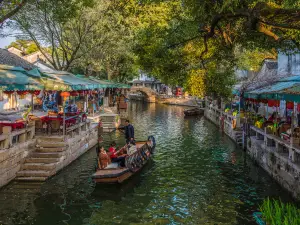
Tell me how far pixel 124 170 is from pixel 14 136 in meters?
5.30

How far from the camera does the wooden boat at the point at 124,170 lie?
44.3ft

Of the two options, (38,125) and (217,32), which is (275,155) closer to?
(217,32)

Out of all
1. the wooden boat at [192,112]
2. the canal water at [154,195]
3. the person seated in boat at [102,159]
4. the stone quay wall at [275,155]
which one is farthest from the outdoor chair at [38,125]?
the wooden boat at [192,112]

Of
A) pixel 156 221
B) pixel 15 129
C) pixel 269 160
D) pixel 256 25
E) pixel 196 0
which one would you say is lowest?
pixel 156 221

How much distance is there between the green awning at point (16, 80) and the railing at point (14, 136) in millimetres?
1807

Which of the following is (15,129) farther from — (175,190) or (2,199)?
(175,190)

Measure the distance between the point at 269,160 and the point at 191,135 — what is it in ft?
40.6

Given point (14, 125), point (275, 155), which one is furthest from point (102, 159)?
point (275, 155)

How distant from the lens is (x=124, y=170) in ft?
45.9

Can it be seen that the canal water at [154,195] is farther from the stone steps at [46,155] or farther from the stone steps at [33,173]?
Answer: the stone steps at [46,155]

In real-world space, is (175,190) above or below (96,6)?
below

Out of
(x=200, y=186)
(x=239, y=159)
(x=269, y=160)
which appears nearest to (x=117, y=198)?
(x=200, y=186)

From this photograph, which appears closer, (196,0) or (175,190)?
(196,0)

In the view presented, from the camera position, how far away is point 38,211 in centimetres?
1130
